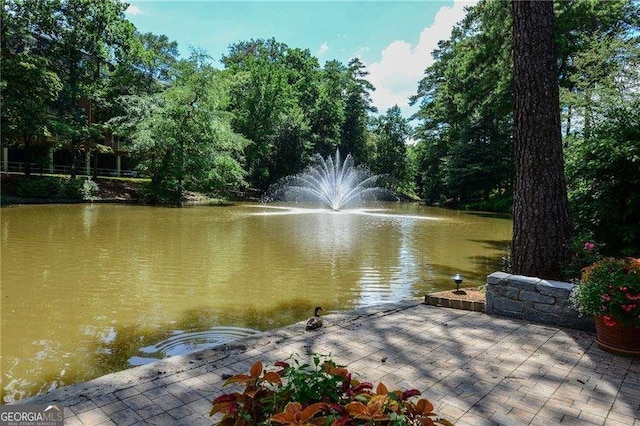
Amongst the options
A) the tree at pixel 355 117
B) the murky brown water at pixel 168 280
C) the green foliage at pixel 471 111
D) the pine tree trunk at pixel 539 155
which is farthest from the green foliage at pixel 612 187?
the tree at pixel 355 117

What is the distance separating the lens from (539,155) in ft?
16.2

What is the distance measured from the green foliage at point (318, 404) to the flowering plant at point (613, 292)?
2.84 m

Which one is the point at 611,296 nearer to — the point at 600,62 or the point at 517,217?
the point at 517,217

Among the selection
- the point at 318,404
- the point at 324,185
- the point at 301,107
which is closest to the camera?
the point at 318,404

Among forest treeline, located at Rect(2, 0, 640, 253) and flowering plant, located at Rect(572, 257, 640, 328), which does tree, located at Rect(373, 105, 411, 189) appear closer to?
forest treeline, located at Rect(2, 0, 640, 253)

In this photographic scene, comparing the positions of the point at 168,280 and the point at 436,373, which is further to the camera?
the point at 168,280

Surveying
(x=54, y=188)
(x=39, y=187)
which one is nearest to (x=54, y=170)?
(x=54, y=188)

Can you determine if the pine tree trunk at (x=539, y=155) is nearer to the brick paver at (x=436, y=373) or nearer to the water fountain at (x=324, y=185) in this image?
the brick paver at (x=436, y=373)

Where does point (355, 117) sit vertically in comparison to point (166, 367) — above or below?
above

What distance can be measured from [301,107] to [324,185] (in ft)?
44.3

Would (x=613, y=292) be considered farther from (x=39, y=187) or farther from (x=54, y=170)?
(x=54, y=170)

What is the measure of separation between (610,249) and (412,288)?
2790mm

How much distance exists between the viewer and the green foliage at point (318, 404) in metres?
1.25

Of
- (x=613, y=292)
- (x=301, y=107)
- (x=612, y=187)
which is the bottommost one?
(x=613, y=292)
